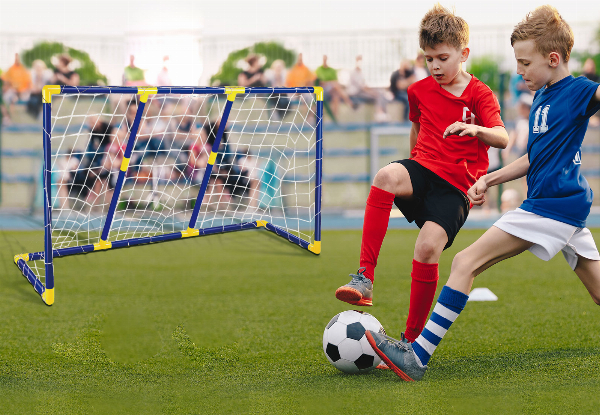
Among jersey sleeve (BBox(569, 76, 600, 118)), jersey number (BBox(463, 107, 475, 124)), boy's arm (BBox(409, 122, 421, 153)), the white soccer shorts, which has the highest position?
jersey sleeve (BBox(569, 76, 600, 118))

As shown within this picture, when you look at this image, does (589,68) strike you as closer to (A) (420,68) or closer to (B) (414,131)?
(A) (420,68)

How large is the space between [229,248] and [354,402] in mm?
4917

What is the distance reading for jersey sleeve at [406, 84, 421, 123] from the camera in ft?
10.7

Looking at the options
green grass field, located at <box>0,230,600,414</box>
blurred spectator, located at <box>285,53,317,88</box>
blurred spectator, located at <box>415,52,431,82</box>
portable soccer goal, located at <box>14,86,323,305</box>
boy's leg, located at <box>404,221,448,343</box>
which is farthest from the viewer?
blurred spectator, located at <box>285,53,317,88</box>

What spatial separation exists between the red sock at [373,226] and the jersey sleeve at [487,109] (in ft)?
1.84

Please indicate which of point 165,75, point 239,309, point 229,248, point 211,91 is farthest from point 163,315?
point 165,75

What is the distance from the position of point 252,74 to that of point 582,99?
9.25 m

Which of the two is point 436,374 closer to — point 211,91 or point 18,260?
point 211,91

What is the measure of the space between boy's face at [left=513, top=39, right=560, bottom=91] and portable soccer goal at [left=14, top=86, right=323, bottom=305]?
105 inches

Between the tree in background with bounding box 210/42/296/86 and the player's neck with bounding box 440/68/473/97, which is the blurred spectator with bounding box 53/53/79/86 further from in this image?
the player's neck with bounding box 440/68/473/97

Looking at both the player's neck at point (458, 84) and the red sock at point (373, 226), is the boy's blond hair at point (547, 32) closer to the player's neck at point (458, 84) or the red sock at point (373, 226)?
the player's neck at point (458, 84)

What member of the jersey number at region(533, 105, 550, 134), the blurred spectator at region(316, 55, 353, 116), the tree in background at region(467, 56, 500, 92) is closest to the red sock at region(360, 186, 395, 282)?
the jersey number at region(533, 105, 550, 134)

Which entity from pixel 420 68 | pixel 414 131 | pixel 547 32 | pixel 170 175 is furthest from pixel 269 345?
pixel 420 68

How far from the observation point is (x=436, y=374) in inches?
113
